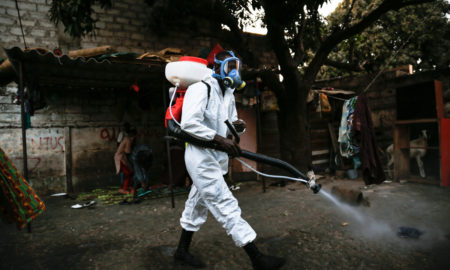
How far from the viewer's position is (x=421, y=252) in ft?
9.59

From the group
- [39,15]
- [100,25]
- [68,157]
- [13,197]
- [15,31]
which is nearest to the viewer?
[13,197]

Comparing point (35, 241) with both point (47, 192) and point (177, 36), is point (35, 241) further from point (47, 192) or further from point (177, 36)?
point (177, 36)

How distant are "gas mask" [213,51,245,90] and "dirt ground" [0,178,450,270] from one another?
1.78m

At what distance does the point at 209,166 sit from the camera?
2.59 meters

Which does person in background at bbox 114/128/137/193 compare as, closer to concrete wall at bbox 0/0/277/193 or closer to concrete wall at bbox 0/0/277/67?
concrete wall at bbox 0/0/277/193

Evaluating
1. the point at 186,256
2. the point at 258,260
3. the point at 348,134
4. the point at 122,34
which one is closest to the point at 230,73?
the point at 258,260

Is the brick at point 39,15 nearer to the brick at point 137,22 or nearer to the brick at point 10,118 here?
the brick at point 137,22

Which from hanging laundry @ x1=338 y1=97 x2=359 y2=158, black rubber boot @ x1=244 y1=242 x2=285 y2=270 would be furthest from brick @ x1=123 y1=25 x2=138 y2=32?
black rubber boot @ x1=244 y1=242 x2=285 y2=270

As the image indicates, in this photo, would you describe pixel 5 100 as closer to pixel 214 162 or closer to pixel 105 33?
pixel 105 33

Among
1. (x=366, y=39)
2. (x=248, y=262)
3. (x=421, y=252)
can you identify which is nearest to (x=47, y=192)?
(x=248, y=262)

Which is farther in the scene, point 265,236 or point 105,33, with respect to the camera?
point 105,33

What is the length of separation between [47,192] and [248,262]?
20.1 ft

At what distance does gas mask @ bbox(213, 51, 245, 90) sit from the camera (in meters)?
2.70

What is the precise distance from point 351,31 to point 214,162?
17.0 ft
